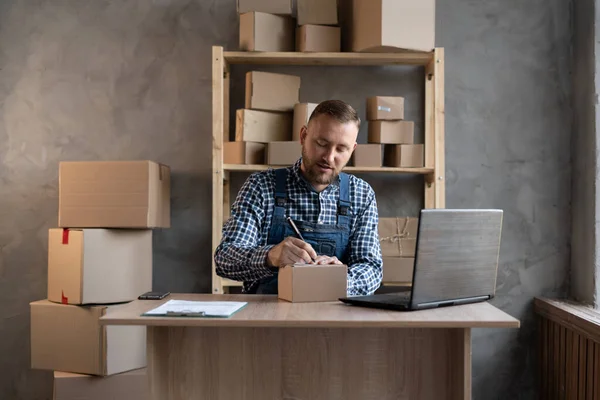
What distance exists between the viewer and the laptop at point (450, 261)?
1.69 metres

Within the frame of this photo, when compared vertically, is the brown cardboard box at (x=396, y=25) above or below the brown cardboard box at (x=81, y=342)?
above

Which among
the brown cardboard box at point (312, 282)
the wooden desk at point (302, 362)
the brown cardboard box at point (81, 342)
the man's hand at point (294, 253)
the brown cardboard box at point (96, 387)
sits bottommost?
the brown cardboard box at point (96, 387)

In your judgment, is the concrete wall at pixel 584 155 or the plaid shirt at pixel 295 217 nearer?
the plaid shirt at pixel 295 217

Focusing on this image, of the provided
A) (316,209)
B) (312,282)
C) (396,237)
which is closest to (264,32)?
(316,209)

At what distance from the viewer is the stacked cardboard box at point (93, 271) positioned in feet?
9.52

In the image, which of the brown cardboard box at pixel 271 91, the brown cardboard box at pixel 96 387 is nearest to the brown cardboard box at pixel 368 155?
the brown cardboard box at pixel 271 91

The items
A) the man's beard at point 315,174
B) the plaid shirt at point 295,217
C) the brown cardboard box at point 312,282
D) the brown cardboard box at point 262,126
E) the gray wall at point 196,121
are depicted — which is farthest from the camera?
the gray wall at point 196,121

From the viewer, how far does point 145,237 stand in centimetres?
313

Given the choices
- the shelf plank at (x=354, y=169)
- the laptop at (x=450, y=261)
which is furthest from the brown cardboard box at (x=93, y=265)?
the laptop at (x=450, y=261)

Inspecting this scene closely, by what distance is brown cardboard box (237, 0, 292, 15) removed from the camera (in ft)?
10.2

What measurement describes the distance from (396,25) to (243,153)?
0.93 metres

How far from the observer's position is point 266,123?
314 cm

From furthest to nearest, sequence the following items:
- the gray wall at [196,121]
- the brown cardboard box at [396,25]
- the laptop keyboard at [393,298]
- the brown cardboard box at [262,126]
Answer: the gray wall at [196,121] → the brown cardboard box at [262,126] → the brown cardboard box at [396,25] → the laptop keyboard at [393,298]

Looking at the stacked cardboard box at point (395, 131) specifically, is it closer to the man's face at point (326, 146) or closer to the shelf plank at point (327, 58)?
the shelf plank at point (327, 58)
